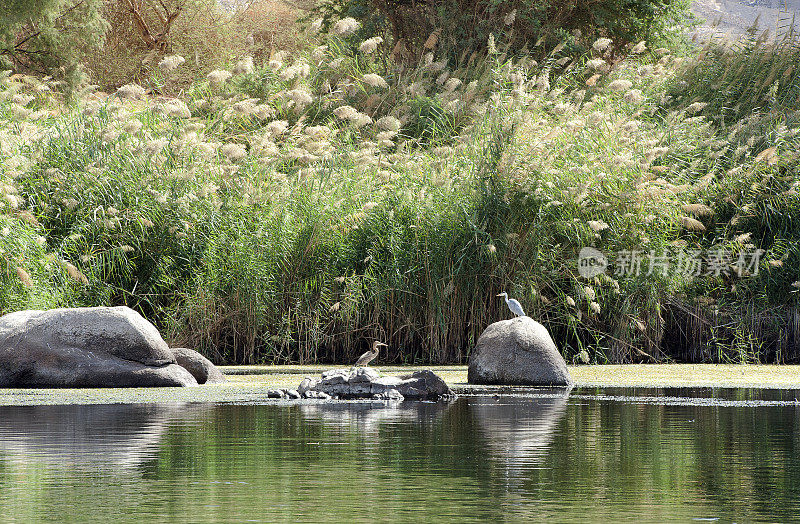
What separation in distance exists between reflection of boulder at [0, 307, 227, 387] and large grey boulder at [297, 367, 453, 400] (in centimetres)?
163

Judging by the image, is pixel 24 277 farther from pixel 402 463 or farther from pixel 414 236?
pixel 402 463

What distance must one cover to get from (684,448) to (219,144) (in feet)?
32.2

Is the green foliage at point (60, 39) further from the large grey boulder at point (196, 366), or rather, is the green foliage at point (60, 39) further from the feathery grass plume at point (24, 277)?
the large grey boulder at point (196, 366)

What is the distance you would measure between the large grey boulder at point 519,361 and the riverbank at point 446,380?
203mm

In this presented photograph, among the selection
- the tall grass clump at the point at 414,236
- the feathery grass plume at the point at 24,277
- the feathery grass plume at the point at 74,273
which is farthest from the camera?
the tall grass clump at the point at 414,236

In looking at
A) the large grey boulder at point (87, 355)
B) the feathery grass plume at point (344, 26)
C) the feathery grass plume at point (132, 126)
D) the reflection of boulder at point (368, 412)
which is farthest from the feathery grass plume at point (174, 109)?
the reflection of boulder at point (368, 412)

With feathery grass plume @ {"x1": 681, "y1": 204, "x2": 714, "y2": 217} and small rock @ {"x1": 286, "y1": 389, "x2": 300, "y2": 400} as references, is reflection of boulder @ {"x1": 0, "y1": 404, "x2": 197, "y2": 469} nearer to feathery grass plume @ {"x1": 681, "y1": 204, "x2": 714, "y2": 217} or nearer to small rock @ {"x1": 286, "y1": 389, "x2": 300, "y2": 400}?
small rock @ {"x1": 286, "y1": 389, "x2": 300, "y2": 400}

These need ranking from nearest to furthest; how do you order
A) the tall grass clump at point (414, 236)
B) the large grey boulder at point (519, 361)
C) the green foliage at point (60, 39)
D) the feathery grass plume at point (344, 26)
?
the large grey boulder at point (519, 361) → the tall grass clump at point (414, 236) → the feathery grass plume at point (344, 26) → the green foliage at point (60, 39)

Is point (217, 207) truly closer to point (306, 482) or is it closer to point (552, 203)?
point (552, 203)

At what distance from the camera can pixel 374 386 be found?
382 inches

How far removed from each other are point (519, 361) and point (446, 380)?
71 centimetres

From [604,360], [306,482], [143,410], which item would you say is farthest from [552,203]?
[306,482]

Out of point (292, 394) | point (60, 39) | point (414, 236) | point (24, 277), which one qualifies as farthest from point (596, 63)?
point (60, 39)

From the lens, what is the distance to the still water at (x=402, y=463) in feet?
14.1
